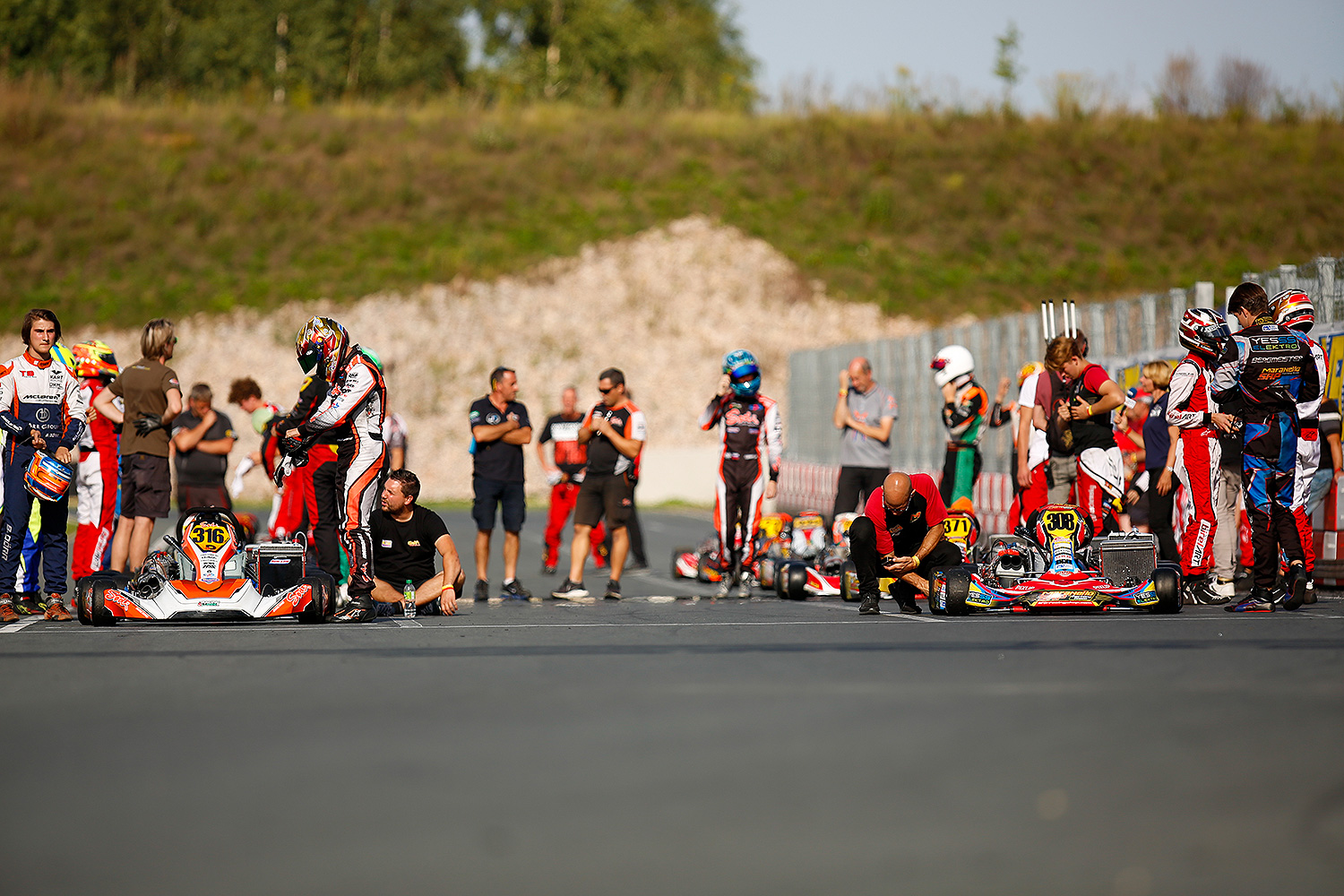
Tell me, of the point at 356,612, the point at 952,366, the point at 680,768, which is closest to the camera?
the point at 680,768

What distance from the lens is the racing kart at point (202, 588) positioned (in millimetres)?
9961

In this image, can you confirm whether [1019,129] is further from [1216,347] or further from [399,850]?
[399,850]

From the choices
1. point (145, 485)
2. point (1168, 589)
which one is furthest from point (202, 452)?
point (1168, 589)

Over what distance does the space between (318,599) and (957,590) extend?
14.1 ft

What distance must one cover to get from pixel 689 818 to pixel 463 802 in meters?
0.71

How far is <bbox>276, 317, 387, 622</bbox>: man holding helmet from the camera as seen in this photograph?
423 inches

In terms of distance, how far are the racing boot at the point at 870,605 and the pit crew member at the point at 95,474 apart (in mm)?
5733

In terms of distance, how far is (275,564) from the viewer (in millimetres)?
10766

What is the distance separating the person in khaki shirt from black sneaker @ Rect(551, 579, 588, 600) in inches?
126

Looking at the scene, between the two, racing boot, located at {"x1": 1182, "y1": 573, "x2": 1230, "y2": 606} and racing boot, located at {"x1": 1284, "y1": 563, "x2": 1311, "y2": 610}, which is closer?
racing boot, located at {"x1": 1284, "y1": 563, "x2": 1311, "y2": 610}

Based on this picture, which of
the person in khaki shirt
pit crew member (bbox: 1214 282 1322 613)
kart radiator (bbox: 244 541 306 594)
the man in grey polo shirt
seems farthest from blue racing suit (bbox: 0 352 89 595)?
pit crew member (bbox: 1214 282 1322 613)

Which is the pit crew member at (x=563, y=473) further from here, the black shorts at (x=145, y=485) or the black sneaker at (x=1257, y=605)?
the black sneaker at (x=1257, y=605)

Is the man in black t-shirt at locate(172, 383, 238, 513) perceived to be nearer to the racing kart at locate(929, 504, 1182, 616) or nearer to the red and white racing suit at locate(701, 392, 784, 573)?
the red and white racing suit at locate(701, 392, 784, 573)

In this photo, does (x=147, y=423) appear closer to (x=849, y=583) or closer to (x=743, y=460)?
(x=743, y=460)
